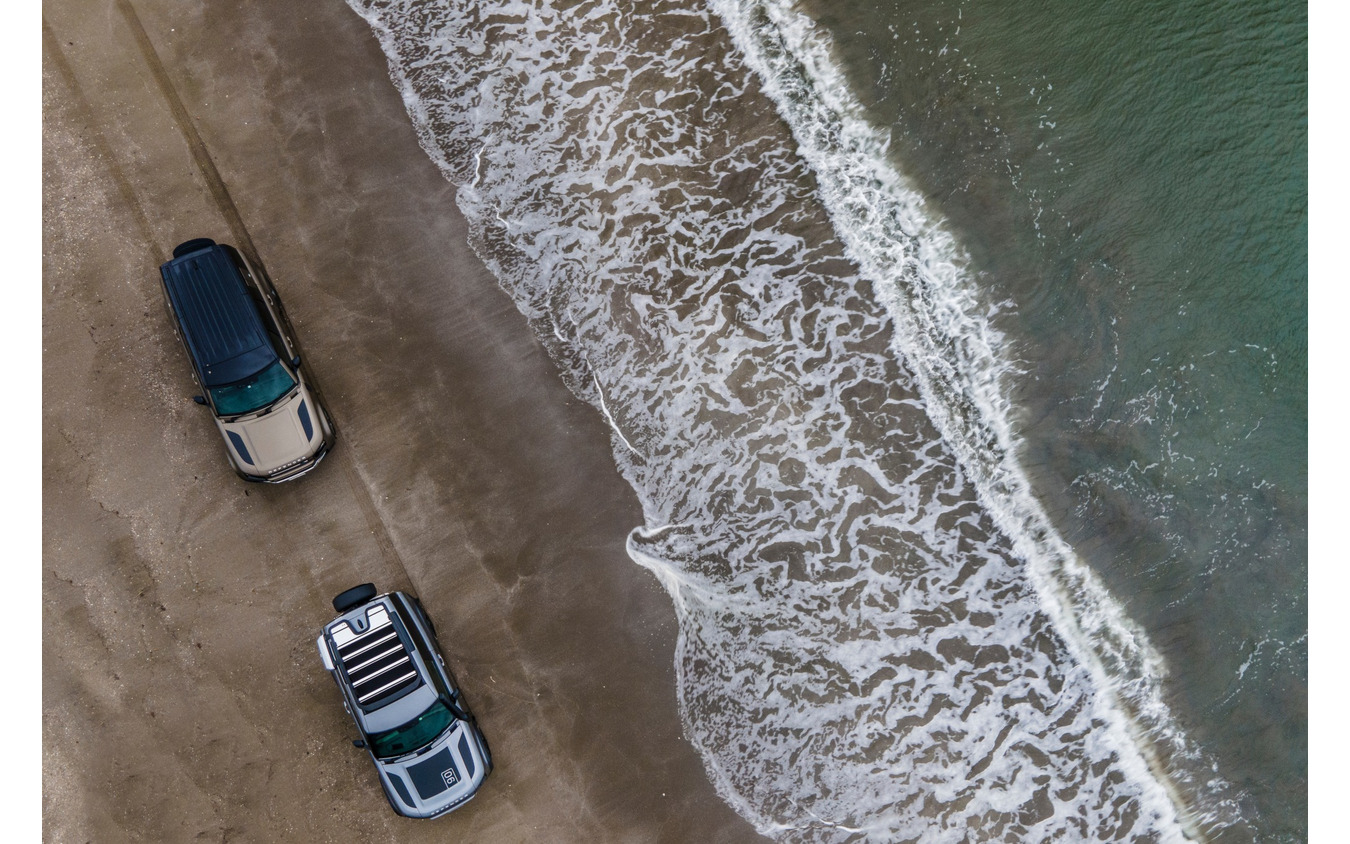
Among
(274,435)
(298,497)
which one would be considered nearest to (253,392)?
(274,435)

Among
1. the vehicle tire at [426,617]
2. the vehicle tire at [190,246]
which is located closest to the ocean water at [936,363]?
Result: the vehicle tire at [426,617]

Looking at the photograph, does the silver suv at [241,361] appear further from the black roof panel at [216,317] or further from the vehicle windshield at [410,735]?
the vehicle windshield at [410,735]


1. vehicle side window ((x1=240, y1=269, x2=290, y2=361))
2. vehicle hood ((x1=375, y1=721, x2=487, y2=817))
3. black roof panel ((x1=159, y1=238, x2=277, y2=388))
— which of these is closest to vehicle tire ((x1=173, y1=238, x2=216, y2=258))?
black roof panel ((x1=159, y1=238, x2=277, y2=388))

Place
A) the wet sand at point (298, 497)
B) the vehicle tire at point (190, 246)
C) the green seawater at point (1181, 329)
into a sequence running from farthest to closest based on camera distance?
the green seawater at point (1181, 329)
the wet sand at point (298, 497)
the vehicle tire at point (190, 246)

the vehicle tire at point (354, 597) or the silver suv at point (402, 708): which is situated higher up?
the vehicle tire at point (354, 597)

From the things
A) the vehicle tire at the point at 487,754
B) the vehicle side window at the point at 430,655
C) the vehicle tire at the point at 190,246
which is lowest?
the vehicle tire at the point at 487,754

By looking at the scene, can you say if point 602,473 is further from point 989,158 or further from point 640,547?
point 989,158

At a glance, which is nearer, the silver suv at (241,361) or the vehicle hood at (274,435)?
the silver suv at (241,361)
